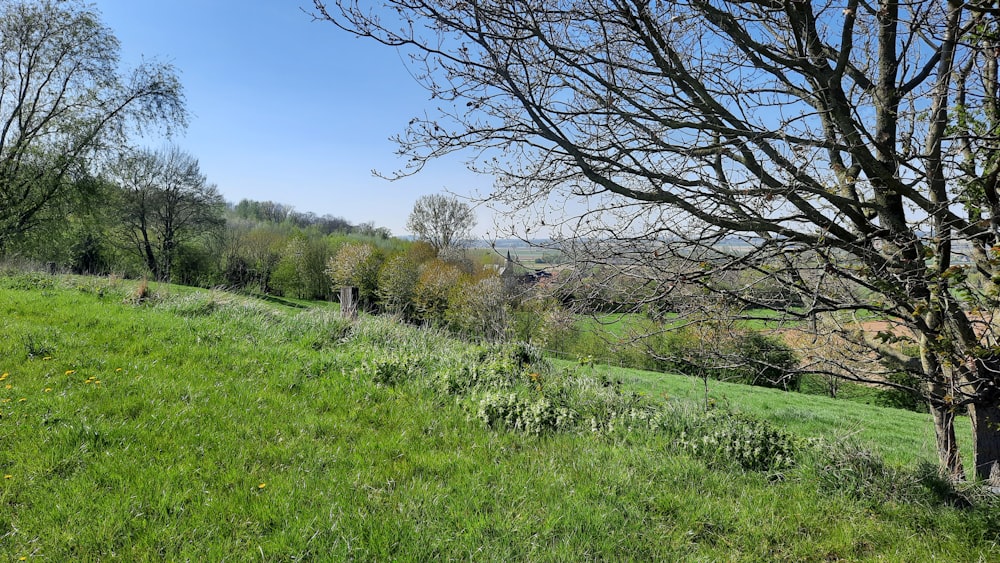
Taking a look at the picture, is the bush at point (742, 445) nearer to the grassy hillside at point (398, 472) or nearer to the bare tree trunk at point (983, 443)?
the grassy hillside at point (398, 472)

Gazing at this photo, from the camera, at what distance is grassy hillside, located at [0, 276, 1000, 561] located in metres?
2.50

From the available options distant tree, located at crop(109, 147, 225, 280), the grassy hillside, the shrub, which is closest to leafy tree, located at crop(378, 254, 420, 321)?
distant tree, located at crop(109, 147, 225, 280)

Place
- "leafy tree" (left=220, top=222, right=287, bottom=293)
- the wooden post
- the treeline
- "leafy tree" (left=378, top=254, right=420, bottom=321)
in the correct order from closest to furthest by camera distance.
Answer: the wooden post < the treeline < "leafy tree" (left=378, top=254, right=420, bottom=321) < "leafy tree" (left=220, top=222, right=287, bottom=293)

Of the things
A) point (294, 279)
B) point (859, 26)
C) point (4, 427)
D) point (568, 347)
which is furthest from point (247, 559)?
point (294, 279)

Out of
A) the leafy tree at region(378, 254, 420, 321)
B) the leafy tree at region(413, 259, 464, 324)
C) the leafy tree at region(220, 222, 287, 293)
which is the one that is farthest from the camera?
the leafy tree at region(220, 222, 287, 293)

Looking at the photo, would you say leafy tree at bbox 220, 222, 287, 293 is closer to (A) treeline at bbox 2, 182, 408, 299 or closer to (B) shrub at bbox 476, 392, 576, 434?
(A) treeline at bbox 2, 182, 408, 299

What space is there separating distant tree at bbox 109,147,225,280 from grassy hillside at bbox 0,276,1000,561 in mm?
29237

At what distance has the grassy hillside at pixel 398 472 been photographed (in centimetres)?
250

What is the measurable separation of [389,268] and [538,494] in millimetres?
30964

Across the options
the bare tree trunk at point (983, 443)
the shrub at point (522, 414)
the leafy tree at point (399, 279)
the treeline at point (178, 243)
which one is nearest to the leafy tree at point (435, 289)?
the leafy tree at point (399, 279)

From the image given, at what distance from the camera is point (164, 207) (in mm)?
29844

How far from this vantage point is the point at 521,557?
8.08 feet

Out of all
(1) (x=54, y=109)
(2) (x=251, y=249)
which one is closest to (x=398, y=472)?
(1) (x=54, y=109)

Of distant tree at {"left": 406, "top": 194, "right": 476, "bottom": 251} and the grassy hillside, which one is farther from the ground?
distant tree at {"left": 406, "top": 194, "right": 476, "bottom": 251}
